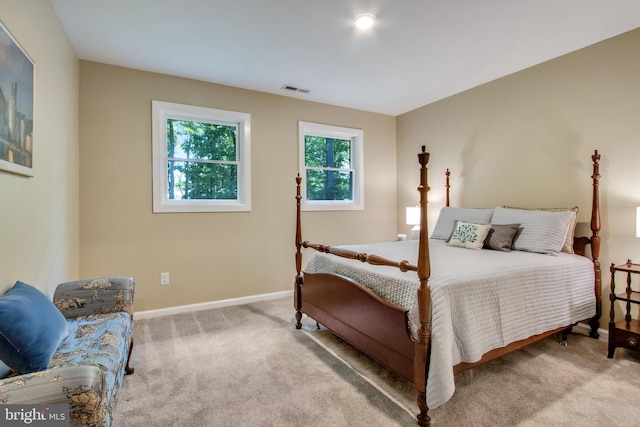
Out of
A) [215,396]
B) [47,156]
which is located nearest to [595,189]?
[215,396]

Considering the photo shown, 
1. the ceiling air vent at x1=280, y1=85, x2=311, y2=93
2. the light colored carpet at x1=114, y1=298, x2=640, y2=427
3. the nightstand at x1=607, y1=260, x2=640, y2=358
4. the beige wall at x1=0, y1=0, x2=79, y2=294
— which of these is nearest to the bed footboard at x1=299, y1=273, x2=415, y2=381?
the light colored carpet at x1=114, y1=298, x2=640, y2=427

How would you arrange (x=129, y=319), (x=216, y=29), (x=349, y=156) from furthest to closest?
(x=349, y=156) < (x=216, y=29) < (x=129, y=319)

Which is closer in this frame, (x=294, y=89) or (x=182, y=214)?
(x=182, y=214)

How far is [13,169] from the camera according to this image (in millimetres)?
1573

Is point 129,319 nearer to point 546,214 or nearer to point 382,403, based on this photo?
point 382,403

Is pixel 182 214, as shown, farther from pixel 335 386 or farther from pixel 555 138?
pixel 555 138

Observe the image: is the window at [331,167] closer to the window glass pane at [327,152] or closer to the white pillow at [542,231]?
the window glass pane at [327,152]

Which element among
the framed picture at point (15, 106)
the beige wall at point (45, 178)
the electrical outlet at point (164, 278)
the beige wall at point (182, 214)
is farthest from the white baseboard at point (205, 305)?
the framed picture at point (15, 106)

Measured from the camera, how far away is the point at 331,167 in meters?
4.43

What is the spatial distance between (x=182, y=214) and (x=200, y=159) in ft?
2.12

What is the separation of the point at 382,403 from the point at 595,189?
250cm

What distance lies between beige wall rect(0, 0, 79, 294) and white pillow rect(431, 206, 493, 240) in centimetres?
343
